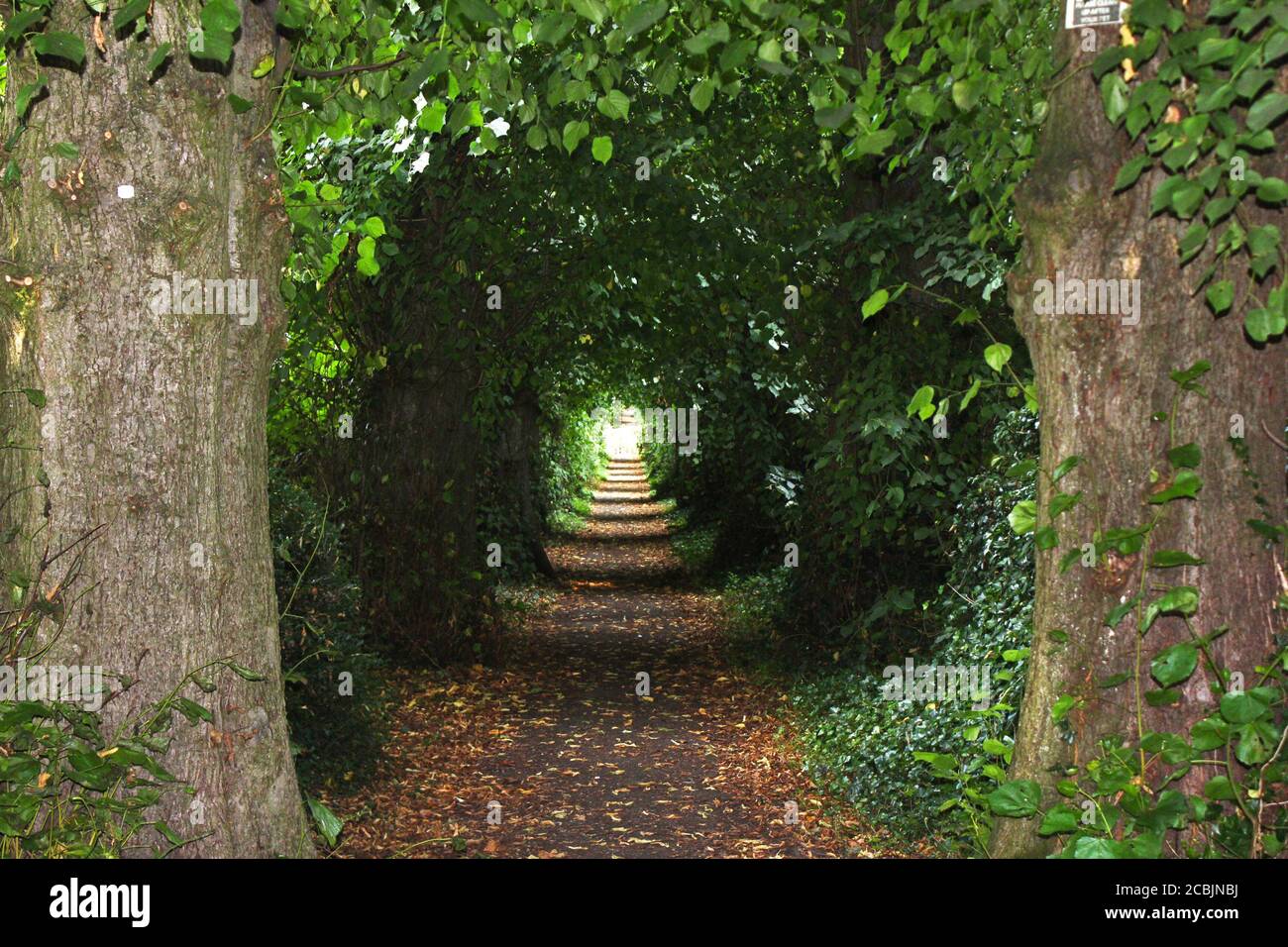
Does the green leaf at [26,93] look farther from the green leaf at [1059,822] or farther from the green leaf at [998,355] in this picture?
the green leaf at [1059,822]

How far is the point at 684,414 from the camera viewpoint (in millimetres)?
19984

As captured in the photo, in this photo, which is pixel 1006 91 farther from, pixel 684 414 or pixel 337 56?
pixel 684 414

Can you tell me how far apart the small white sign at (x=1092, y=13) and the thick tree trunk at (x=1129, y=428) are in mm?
42

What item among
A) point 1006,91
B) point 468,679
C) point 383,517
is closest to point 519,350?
point 383,517

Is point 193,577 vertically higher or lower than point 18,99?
lower

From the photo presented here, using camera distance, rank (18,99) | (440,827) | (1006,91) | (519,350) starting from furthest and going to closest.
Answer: (519,350)
(440,827)
(1006,91)
(18,99)

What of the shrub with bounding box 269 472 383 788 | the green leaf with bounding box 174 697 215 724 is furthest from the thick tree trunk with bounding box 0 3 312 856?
the shrub with bounding box 269 472 383 788

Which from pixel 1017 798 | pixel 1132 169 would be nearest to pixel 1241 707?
pixel 1017 798

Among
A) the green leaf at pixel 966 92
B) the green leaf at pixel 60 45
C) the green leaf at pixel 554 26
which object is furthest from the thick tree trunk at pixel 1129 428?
the green leaf at pixel 60 45

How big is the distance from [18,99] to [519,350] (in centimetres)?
922

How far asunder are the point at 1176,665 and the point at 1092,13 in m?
2.00

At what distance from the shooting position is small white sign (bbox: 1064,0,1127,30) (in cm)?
372

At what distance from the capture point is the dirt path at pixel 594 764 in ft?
23.5

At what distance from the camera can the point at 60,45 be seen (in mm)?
3635
